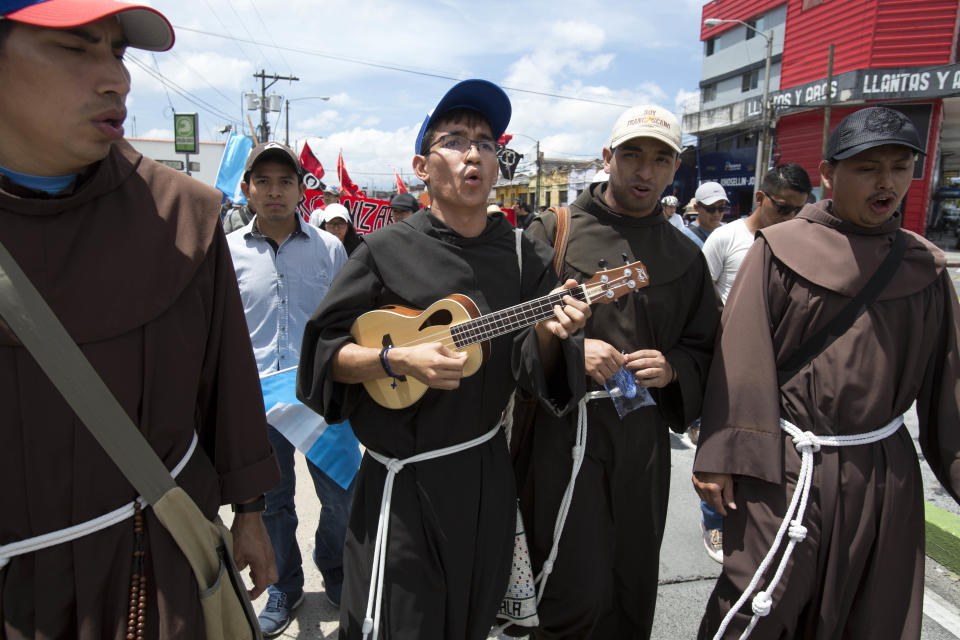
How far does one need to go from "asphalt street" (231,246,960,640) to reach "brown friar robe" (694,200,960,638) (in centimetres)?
84

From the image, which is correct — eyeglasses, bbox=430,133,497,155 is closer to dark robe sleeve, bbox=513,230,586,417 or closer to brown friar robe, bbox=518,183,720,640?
dark robe sleeve, bbox=513,230,586,417

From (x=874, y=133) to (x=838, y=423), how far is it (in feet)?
3.38

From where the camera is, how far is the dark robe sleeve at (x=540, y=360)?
193 cm

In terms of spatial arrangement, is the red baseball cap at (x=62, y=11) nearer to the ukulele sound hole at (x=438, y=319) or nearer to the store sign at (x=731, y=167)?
the ukulele sound hole at (x=438, y=319)

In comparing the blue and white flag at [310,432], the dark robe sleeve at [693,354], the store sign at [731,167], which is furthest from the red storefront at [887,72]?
the blue and white flag at [310,432]

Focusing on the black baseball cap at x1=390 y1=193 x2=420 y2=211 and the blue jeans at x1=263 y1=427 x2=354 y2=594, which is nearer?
the blue jeans at x1=263 y1=427 x2=354 y2=594

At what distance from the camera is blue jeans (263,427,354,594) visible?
2928 millimetres

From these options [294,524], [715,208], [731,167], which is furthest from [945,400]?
[731,167]

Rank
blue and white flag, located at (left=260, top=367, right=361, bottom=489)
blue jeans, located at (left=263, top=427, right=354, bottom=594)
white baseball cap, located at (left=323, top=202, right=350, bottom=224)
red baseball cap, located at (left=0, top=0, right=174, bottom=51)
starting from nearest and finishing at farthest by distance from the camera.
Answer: red baseball cap, located at (left=0, top=0, right=174, bottom=51) < blue and white flag, located at (left=260, top=367, right=361, bottom=489) < blue jeans, located at (left=263, top=427, right=354, bottom=594) < white baseball cap, located at (left=323, top=202, right=350, bottom=224)

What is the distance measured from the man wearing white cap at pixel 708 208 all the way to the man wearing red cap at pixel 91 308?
17.1 ft

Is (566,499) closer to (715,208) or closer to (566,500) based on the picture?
(566,500)

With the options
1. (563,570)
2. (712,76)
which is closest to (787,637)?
(563,570)

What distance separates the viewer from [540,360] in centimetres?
197

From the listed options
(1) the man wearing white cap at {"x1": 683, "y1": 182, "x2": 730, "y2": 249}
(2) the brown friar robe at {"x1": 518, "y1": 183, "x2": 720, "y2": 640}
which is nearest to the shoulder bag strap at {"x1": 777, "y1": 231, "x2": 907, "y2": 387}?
(2) the brown friar robe at {"x1": 518, "y1": 183, "x2": 720, "y2": 640}
